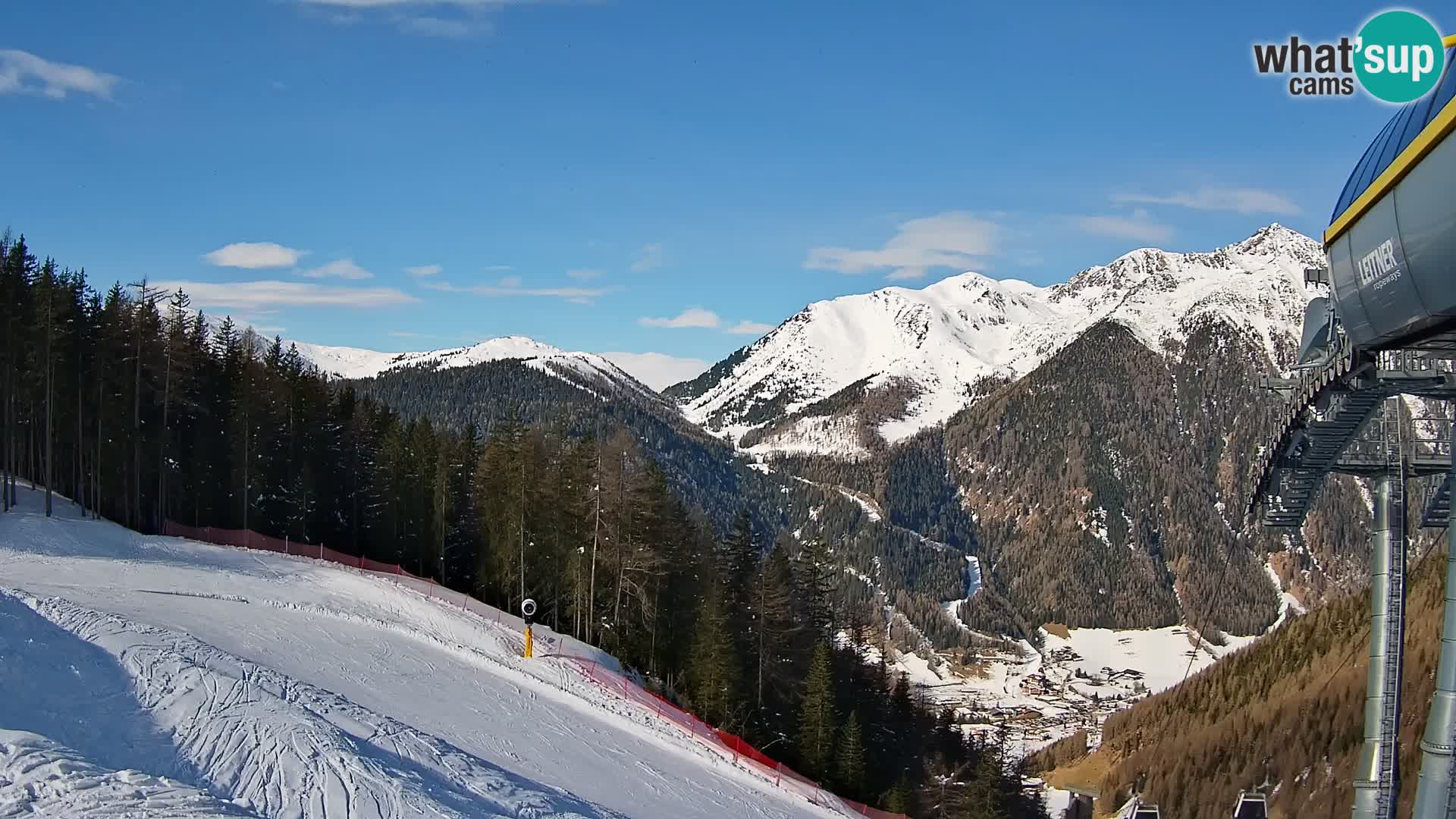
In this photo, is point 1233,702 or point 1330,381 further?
point 1233,702

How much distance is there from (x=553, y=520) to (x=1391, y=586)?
3144 cm

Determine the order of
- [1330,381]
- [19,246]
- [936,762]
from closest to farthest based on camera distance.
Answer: [1330,381] < [19,246] < [936,762]

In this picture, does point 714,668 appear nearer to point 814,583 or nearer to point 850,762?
point 850,762

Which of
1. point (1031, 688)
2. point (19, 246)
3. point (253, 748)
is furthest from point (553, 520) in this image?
point (1031, 688)

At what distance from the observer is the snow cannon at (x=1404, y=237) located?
8859 millimetres

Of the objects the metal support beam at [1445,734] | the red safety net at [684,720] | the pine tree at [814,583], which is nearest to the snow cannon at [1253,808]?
the red safety net at [684,720]

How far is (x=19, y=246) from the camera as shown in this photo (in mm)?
42938

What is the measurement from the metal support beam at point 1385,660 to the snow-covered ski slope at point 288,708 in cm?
1184

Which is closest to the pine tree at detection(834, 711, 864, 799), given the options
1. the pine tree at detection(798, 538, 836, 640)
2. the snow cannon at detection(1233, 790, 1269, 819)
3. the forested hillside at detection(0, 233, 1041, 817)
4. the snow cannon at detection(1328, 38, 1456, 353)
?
the forested hillside at detection(0, 233, 1041, 817)

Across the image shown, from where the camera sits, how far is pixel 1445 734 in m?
12.4

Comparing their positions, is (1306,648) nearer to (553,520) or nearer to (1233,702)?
(1233,702)

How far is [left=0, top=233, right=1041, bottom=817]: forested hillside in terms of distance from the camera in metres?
39.7

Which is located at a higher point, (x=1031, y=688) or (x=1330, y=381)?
(x=1330, y=381)

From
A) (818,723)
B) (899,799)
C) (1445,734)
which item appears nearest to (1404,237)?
(1445,734)
